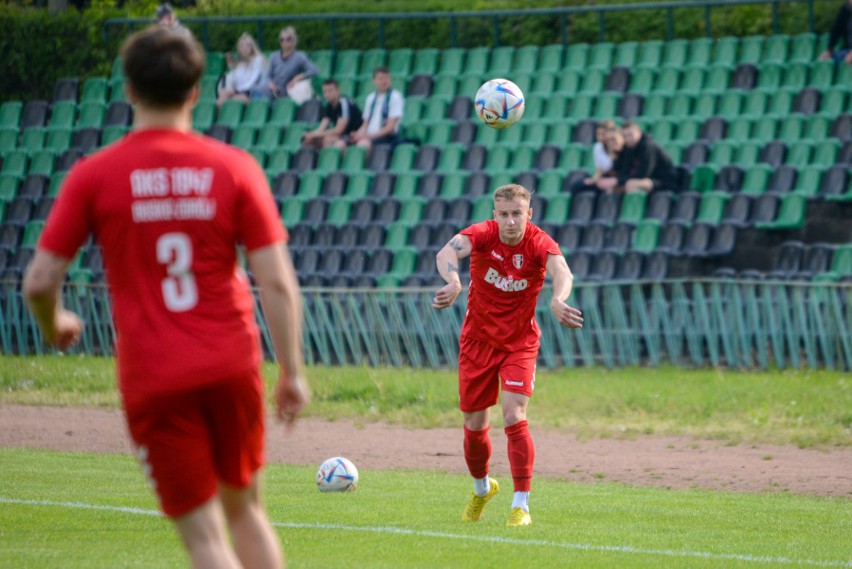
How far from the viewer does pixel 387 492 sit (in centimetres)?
1051

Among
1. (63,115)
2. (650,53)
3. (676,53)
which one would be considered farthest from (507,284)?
(63,115)

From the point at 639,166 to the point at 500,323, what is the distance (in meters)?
11.0

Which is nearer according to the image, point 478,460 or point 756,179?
point 478,460

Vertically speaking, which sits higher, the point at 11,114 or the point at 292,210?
the point at 11,114

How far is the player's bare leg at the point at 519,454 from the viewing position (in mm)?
8906

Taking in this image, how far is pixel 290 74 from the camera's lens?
81.9 ft

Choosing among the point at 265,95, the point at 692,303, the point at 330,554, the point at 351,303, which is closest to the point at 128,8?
the point at 265,95

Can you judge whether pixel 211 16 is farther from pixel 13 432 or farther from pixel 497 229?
pixel 497 229

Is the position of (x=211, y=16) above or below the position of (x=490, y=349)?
above

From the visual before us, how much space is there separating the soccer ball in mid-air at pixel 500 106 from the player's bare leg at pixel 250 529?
730cm

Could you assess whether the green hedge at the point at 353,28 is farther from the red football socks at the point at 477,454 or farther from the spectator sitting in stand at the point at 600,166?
the red football socks at the point at 477,454

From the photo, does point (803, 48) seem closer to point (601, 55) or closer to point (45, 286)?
point (601, 55)

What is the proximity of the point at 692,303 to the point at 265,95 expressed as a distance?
10.8 metres

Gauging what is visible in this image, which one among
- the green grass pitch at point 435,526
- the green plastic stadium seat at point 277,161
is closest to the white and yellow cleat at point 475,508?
the green grass pitch at point 435,526
